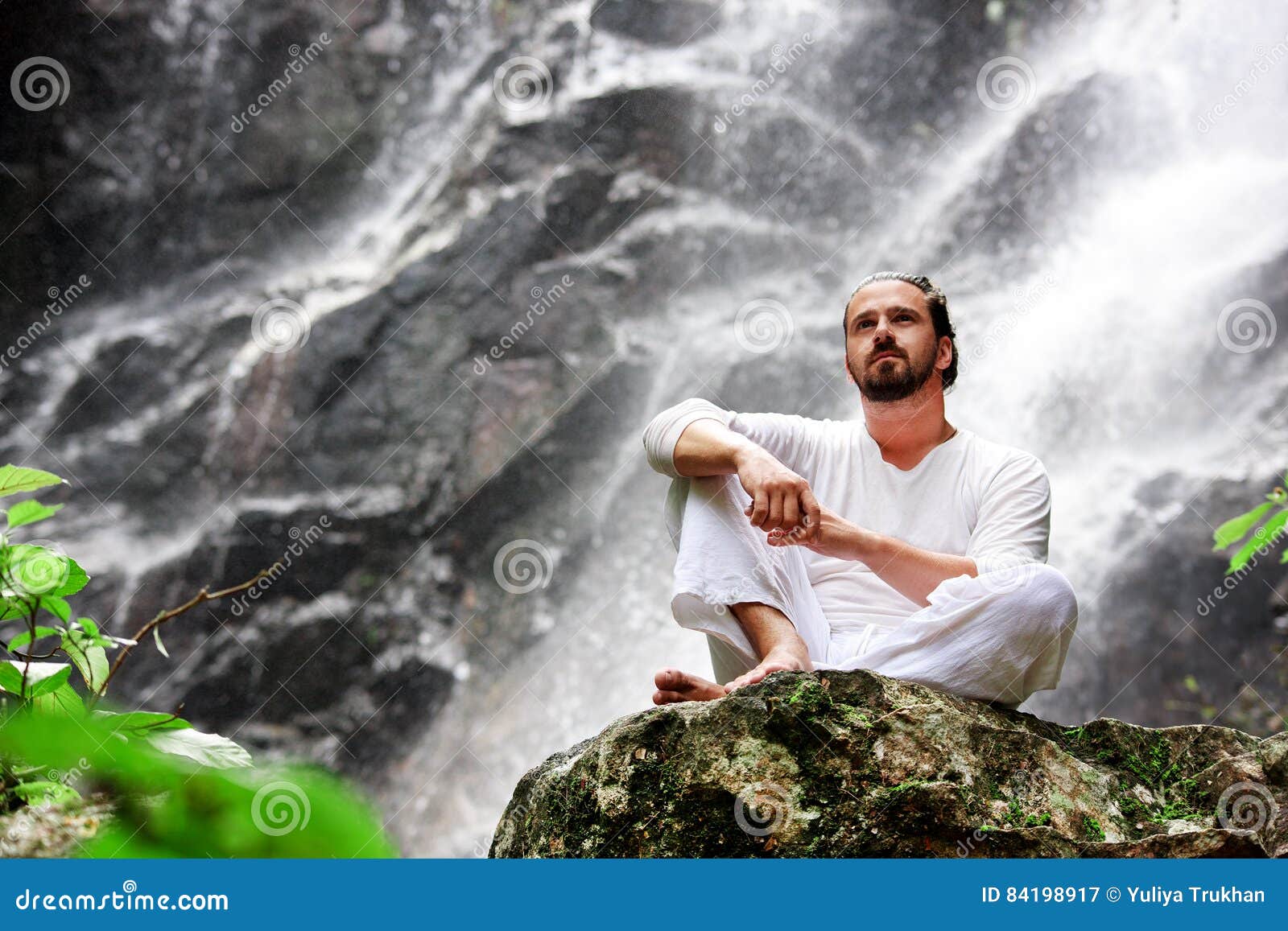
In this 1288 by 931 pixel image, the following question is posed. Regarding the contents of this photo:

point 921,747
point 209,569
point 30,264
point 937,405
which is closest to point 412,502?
point 209,569

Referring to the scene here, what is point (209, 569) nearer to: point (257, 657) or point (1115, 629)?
point (257, 657)

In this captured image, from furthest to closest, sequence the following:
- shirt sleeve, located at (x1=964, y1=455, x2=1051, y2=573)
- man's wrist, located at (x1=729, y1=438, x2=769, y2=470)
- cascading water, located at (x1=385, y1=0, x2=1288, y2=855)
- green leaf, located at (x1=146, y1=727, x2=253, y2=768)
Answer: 1. cascading water, located at (x1=385, y1=0, x2=1288, y2=855)
2. shirt sleeve, located at (x1=964, y1=455, x2=1051, y2=573)
3. man's wrist, located at (x1=729, y1=438, x2=769, y2=470)
4. green leaf, located at (x1=146, y1=727, x2=253, y2=768)

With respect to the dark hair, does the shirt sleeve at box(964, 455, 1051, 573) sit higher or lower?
lower

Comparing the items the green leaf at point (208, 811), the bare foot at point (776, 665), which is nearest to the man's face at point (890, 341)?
the bare foot at point (776, 665)

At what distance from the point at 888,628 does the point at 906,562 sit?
0.16m

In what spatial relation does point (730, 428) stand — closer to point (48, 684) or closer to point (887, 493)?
point (887, 493)

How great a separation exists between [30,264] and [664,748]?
7.31 metres

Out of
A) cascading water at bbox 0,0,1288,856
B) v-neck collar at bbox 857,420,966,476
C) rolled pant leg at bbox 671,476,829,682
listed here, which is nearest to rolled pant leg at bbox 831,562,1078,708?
rolled pant leg at bbox 671,476,829,682

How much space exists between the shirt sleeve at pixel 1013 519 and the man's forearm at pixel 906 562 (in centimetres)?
5

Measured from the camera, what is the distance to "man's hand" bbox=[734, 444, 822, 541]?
1.84 m

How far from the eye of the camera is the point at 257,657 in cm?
653

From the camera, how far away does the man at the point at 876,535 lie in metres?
1.84

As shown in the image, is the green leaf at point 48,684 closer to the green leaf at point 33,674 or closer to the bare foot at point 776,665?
the green leaf at point 33,674

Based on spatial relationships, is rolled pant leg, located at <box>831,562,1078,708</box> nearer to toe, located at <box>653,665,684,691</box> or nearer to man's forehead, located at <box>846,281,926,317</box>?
toe, located at <box>653,665,684,691</box>
